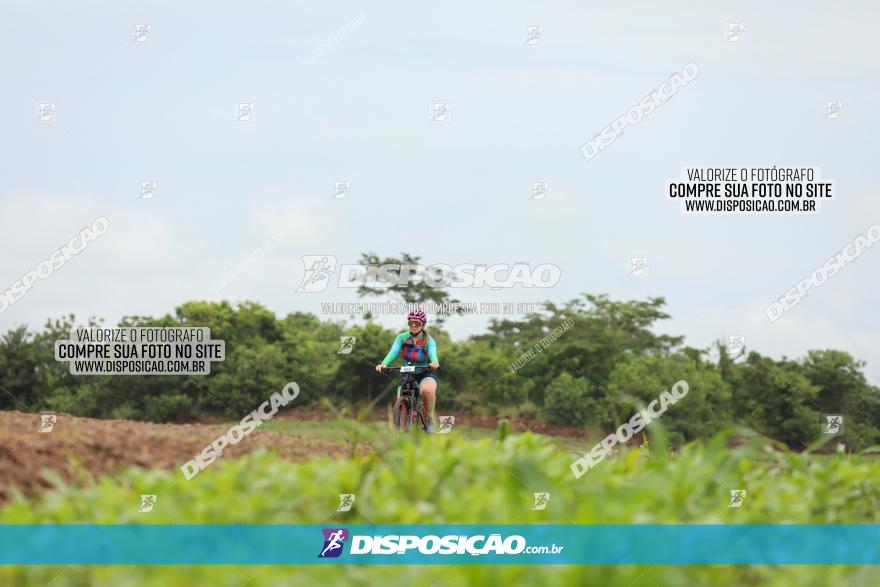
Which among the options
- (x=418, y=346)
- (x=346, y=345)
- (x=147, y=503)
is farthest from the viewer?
(x=346, y=345)

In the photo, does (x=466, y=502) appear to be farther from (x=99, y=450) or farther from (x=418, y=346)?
(x=418, y=346)

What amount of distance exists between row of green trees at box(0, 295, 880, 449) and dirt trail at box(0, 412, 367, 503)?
8.14 metres

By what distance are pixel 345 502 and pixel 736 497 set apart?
2.49m

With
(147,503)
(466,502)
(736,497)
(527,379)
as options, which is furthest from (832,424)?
(147,503)

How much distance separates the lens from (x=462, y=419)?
1609 cm

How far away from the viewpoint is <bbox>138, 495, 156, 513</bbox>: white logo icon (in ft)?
16.9

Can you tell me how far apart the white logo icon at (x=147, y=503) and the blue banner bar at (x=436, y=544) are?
29 cm

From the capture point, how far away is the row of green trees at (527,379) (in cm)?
1603

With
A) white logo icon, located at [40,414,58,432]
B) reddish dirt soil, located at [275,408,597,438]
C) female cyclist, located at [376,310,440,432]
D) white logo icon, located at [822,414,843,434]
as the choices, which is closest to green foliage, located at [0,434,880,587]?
white logo icon, located at [40,414,58,432]

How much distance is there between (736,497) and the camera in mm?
5914

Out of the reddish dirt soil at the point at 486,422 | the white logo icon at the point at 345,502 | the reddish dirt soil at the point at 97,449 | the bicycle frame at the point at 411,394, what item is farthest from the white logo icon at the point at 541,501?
the reddish dirt soil at the point at 486,422

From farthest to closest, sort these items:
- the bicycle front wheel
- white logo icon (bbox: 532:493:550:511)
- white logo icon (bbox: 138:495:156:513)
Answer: the bicycle front wheel
white logo icon (bbox: 532:493:550:511)
white logo icon (bbox: 138:495:156:513)

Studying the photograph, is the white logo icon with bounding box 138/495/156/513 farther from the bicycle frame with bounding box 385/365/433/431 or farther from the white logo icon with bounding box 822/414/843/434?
the white logo icon with bounding box 822/414/843/434

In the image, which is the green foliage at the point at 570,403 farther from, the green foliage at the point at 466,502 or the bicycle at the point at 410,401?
the green foliage at the point at 466,502
